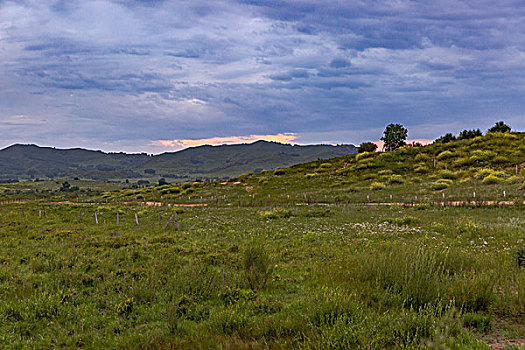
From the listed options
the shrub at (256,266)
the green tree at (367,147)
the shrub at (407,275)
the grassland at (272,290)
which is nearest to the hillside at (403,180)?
the grassland at (272,290)

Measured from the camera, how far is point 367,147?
87188 mm

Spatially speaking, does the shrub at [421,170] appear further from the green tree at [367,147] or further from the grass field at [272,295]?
the grass field at [272,295]

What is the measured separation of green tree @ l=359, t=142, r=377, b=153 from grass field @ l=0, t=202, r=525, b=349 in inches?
2943

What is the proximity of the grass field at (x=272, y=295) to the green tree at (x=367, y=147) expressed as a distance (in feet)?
245

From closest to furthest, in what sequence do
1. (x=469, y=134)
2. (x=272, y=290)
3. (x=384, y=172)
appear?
1. (x=272, y=290)
2. (x=384, y=172)
3. (x=469, y=134)

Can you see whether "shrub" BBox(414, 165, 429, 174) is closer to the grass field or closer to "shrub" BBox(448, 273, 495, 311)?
the grass field

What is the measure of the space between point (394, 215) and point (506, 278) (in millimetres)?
14809

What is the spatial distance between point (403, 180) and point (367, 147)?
4518 centimetres

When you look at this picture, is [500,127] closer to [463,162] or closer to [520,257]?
[463,162]

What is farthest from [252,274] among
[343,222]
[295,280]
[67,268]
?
[343,222]

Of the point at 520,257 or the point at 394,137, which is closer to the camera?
the point at 520,257

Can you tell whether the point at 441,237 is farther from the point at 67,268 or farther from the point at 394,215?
the point at 67,268

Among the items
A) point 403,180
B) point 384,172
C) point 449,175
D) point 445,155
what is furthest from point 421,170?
point 403,180

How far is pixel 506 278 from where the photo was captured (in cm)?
732
